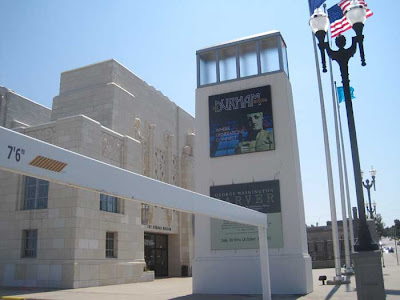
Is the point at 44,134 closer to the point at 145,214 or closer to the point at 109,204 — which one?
the point at 109,204

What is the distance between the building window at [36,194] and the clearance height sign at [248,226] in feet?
29.8

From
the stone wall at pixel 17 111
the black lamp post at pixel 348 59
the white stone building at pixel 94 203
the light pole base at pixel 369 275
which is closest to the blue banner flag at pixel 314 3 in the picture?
the black lamp post at pixel 348 59

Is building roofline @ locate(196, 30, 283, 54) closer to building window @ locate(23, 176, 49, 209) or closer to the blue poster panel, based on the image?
the blue poster panel

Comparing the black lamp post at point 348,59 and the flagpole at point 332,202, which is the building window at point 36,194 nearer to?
the flagpole at point 332,202

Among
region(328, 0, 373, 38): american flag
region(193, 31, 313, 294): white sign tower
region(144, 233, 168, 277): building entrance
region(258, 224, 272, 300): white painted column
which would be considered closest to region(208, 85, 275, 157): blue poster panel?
region(193, 31, 313, 294): white sign tower

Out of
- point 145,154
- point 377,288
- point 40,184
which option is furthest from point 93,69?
point 377,288

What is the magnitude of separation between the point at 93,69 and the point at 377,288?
23.7m

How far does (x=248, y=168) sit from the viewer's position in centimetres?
1709

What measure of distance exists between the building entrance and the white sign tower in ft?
47.0

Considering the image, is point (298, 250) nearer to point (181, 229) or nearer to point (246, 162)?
point (246, 162)

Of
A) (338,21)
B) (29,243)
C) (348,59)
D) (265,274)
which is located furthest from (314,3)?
(29,243)

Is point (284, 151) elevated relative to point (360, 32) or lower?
lower

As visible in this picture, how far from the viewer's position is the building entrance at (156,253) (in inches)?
1198

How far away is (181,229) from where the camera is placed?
3253 centimetres
